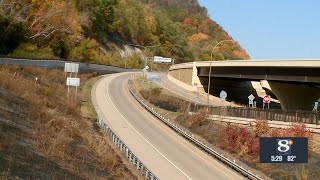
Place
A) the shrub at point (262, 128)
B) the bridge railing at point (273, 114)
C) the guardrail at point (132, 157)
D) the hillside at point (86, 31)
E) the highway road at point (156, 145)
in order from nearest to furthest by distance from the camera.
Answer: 1. the guardrail at point (132, 157)
2. the highway road at point (156, 145)
3. the bridge railing at point (273, 114)
4. the shrub at point (262, 128)
5. the hillside at point (86, 31)

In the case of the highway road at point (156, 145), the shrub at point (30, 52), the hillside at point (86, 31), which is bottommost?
the highway road at point (156, 145)

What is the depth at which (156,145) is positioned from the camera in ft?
124

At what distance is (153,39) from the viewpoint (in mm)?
170000

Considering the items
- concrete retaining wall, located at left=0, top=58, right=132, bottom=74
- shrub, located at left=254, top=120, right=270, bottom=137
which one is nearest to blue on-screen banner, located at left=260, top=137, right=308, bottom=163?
shrub, located at left=254, top=120, right=270, bottom=137

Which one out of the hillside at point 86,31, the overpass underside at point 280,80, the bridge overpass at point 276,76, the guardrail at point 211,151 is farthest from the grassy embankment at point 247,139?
the hillside at point 86,31

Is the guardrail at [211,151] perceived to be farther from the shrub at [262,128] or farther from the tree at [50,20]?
the tree at [50,20]

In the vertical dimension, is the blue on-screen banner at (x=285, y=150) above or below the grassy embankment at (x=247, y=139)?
above

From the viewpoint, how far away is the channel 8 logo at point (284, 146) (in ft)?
62.3

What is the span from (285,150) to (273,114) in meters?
19.1

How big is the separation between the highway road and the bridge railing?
5.81 metres

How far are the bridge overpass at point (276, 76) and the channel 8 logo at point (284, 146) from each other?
89.5 ft

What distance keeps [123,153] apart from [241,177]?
8.90 metres

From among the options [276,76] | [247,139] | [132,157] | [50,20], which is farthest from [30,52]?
[132,157]

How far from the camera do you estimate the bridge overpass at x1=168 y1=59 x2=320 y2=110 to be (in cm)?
4793
